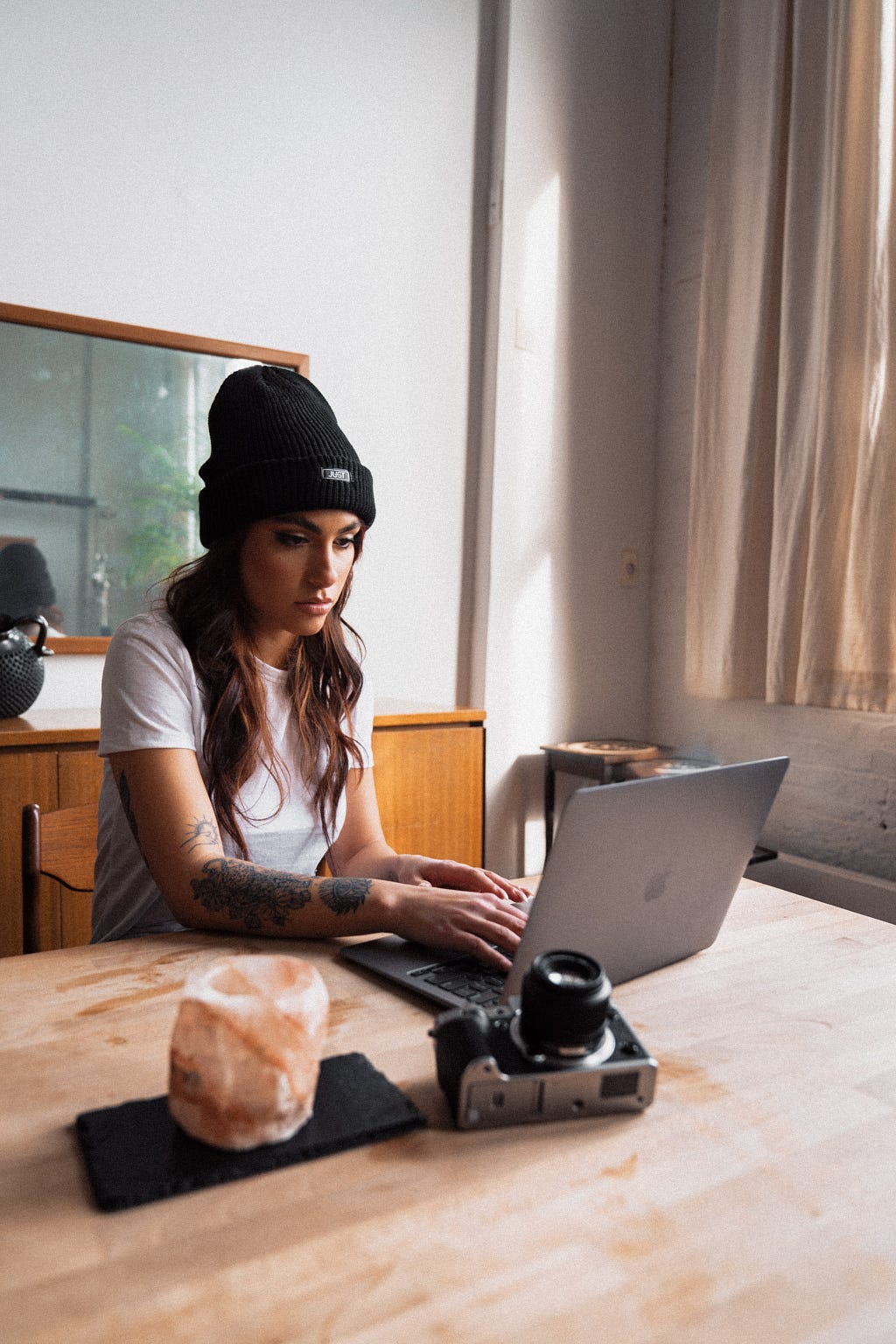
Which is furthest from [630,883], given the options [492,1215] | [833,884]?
A: [833,884]

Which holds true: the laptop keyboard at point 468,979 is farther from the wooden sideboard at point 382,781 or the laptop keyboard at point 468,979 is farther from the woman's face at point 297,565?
the wooden sideboard at point 382,781

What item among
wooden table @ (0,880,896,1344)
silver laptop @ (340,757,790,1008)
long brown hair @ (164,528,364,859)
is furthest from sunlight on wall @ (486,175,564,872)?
wooden table @ (0,880,896,1344)

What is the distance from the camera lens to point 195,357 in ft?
8.35

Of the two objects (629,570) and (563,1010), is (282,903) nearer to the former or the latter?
(563,1010)

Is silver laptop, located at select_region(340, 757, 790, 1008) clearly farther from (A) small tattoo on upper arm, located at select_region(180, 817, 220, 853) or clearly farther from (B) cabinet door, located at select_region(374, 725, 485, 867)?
(B) cabinet door, located at select_region(374, 725, 485, 867)

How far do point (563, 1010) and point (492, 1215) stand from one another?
0.46ft

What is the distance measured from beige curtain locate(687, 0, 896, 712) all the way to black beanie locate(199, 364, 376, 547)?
1.54 m

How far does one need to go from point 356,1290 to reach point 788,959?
71cm

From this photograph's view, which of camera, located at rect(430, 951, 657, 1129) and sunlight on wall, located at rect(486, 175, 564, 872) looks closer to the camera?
camera, located at rect(430, 951, 657, 1129)

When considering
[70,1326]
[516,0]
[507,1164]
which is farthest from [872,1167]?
[516,0]

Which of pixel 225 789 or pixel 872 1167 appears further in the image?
pixel 225 789

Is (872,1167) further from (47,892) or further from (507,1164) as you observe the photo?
(47,892)

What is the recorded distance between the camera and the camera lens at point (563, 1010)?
0.71m

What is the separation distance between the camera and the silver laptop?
0.83 m
